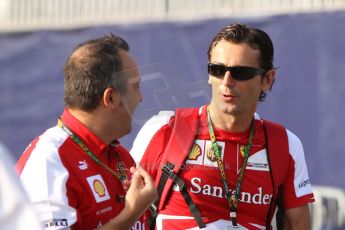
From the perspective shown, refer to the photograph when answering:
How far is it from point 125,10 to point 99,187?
15.2ft

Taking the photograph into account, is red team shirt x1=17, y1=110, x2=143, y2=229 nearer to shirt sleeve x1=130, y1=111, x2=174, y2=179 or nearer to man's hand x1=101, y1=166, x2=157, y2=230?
man's hand x1=101, y1=166, x2=157, y2=230

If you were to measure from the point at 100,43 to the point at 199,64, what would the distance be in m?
3.75

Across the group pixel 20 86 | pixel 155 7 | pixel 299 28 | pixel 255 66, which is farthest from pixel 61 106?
pixel 255 66

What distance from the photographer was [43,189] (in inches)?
107

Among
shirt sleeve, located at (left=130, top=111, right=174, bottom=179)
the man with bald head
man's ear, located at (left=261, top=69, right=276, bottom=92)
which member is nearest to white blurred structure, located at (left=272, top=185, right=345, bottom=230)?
man's ear, located at (left=261, top=69, right=276, bottom=92)

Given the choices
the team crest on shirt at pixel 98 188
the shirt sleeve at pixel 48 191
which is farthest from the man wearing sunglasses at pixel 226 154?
the shirt sleeve at pixel 48 191

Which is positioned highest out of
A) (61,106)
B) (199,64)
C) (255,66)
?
(255,66)

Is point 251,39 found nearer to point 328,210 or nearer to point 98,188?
point 98,188

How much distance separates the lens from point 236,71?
3.81 m

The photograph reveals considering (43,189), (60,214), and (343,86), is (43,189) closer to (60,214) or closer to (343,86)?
(60,214)

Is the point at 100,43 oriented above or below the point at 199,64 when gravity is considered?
above

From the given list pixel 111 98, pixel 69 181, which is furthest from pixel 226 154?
pixel 69 181

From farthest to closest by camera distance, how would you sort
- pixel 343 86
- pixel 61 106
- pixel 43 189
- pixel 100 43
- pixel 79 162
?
pixel 61 106, pixel 343 86, pixel 100 43, pixel 79 162, pixel 43 189

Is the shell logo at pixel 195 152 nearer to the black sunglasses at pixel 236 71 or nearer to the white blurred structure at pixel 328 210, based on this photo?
the black sunglasses at pixel 236 71
